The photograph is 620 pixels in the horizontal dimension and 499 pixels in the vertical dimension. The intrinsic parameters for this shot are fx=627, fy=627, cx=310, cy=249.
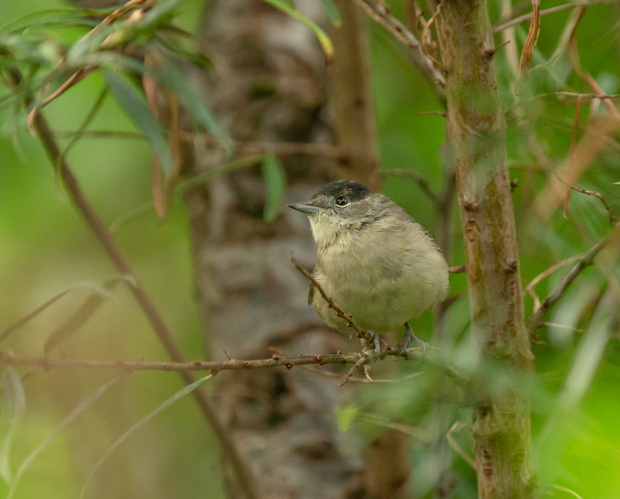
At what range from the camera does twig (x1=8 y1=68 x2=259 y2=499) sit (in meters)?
2.11

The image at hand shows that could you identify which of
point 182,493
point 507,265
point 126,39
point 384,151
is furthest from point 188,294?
point 507,265

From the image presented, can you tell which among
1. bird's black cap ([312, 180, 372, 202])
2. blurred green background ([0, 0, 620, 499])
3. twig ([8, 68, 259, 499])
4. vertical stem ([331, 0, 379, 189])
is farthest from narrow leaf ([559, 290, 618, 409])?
vertical stem ([331, 0, 379, 189])

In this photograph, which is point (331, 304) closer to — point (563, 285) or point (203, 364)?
point (203, 364)

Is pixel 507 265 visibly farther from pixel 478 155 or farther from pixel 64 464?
pixel 64 464

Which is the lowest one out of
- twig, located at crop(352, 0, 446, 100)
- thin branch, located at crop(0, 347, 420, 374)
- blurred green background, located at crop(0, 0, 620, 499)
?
blurred green background, located at crop(0, 0, 620, 499)

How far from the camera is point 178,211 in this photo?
17.0 ft

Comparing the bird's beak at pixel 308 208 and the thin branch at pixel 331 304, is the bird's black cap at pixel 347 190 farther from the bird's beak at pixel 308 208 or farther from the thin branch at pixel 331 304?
the thin branch at pixel 331 304

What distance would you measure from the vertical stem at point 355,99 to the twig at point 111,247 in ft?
4.72

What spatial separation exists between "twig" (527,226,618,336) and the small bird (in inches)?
31.7

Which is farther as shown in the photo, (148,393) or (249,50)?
(148,393)

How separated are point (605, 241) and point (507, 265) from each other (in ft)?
0.86

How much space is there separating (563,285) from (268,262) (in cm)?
206

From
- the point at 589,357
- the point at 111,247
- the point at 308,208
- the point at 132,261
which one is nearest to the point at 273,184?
the point at 308,208

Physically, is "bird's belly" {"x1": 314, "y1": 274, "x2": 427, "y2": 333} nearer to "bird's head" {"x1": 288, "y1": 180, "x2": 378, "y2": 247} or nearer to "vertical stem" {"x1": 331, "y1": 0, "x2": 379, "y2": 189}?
A: "bird's head" {"x1": 288, "y1": 180, "x2": 378, "y2": 247}
